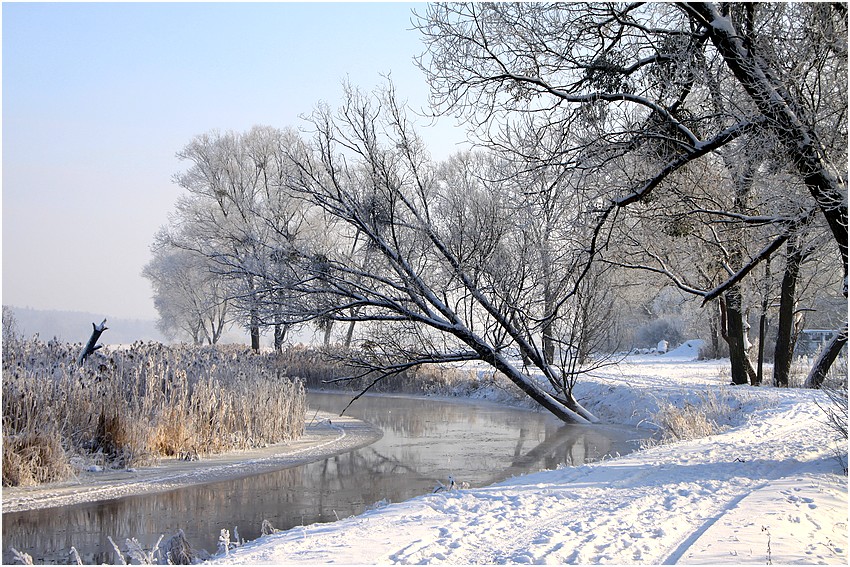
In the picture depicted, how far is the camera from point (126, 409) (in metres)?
11.1

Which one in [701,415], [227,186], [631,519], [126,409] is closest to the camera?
[631,519]

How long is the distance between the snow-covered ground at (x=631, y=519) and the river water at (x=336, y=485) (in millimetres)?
1654

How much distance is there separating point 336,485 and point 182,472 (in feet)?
7.38

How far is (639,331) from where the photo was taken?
4762cm

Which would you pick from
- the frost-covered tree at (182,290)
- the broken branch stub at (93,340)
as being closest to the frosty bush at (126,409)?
the broken branch stub at (93,340)

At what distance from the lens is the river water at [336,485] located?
7637 millimetres

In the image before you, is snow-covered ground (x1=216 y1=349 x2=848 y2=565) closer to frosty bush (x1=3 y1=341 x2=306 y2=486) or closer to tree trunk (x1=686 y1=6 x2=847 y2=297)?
tree trunk (x1=686 y1=6 x2=847 y2=297)

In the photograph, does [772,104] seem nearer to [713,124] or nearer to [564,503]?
[713,124]

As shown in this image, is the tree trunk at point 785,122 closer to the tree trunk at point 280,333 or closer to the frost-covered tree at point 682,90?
the frost-covered tree at point 682,90

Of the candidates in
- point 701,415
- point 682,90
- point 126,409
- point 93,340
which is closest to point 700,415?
point 701,415

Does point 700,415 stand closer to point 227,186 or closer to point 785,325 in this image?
point 785,325

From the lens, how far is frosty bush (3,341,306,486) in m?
9.66

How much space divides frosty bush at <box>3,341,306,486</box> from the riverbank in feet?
0.92

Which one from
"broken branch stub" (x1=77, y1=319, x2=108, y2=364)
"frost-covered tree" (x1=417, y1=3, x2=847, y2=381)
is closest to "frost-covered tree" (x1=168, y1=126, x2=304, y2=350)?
"broken branch stub" (x1=77, y1=319, x2=108, y2=364)
